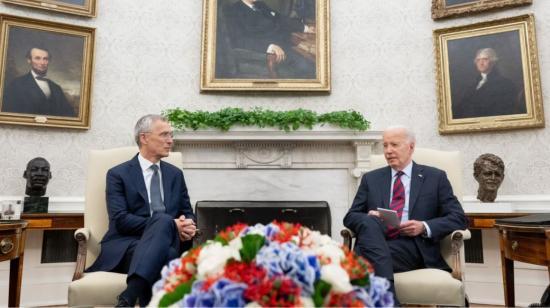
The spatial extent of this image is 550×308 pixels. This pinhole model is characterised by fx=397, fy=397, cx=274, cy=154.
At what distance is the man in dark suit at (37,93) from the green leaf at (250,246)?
457cm

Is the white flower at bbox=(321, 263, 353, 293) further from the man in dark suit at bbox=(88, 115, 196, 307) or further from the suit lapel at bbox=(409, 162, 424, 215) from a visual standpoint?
the suit lapel at bbox=(409, 162, 424, 215)

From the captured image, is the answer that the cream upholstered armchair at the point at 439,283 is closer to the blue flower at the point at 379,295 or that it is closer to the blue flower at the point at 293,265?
the blue flower at the point at 379,295

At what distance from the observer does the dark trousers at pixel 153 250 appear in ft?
7.45

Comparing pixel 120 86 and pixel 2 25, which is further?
pixel 120 86

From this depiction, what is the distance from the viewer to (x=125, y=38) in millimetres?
5363

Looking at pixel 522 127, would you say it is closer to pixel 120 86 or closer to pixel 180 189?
pixel 180 189

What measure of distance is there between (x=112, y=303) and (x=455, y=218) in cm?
233

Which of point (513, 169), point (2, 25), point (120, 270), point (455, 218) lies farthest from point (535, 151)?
point (2, 25)

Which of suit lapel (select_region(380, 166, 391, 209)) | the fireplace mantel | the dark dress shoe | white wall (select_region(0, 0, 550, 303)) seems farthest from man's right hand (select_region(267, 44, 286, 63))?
the dark dress shoe

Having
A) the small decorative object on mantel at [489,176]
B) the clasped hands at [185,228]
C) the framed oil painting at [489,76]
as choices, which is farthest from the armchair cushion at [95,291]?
the framed oil painting at [489,76]

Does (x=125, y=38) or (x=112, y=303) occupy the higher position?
(x=125, y=38)

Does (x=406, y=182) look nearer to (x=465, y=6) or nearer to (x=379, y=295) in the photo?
(x=379, y=295)

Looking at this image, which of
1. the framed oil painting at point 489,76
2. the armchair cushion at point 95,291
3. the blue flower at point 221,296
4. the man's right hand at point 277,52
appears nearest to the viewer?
the blue flower at point 221,296

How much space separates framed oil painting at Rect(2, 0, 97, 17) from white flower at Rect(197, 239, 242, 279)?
5.00 metres
